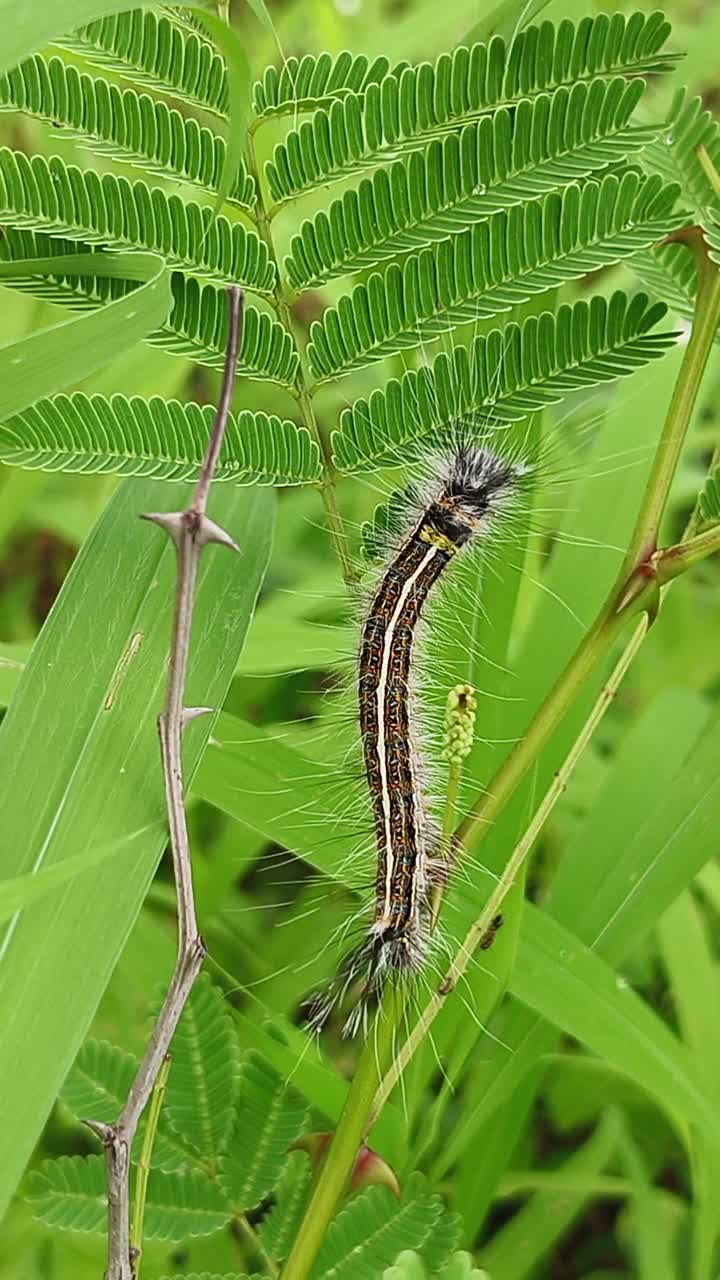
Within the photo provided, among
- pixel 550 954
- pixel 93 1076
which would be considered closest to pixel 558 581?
pixel 550 954

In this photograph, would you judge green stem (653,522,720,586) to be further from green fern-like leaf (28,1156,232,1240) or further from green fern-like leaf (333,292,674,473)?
green fern-like leaf (28,1156,232,1240)

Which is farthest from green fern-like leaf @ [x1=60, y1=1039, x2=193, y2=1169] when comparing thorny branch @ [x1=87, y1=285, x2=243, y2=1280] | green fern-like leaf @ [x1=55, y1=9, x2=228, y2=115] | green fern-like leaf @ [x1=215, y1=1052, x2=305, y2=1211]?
green fern-like leaf @ [x1=55, y1=9, x2=228, y2=115]

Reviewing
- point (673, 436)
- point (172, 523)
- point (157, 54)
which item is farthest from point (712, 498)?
point (157, 54)

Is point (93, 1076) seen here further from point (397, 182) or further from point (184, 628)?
point (397, 182)

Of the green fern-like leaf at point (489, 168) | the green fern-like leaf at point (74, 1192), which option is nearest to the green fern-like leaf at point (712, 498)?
the green fern-like leaf at point (489, 168)

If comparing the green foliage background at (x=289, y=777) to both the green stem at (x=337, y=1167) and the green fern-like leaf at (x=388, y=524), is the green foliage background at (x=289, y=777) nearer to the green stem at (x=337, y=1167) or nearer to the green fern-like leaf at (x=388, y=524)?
the green fern-like leaf at (x=388, y=524)

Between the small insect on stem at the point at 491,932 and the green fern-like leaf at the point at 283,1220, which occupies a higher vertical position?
the small insect on stem at the point at 491,932

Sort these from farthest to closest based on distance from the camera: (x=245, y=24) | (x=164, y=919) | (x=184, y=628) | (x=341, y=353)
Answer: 1. (x=245, y=24)
2. (x=164, y=919)
3. (x=341, y=353)
4. (x=184, y=628)
